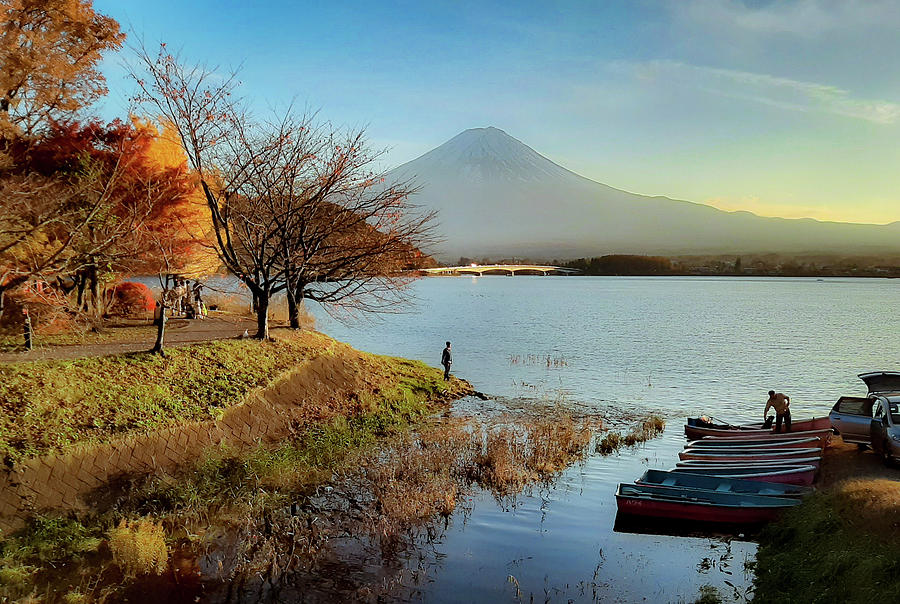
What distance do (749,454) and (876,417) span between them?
3276 millimetres

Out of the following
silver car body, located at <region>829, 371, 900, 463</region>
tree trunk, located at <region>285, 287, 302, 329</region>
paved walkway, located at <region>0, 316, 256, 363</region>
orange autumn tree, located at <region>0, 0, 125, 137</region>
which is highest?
orange autumn tree, located at <region>0, 0, 125, 137</region>

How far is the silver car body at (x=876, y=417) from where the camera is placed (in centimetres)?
1488

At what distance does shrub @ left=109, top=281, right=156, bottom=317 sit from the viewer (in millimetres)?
27531

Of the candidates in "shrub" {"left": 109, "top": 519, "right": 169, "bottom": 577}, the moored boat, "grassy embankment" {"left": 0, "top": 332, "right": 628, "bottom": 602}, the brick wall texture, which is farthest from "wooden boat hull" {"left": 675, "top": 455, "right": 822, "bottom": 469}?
"shrub" {"left": 109, "top": 519, "right": 169, "bottom": 577}

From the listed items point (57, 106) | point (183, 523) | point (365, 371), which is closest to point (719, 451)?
point (365, 371)

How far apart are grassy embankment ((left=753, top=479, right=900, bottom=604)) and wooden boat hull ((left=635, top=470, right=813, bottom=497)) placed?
0.87 meters

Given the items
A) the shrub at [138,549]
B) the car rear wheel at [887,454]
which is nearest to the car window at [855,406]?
the car rear wheel at [887,454]

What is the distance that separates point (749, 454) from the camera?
57.0ft

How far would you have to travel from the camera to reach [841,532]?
10633 millimetres

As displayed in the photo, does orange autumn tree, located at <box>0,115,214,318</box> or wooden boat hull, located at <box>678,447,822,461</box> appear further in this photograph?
orange autumn tree, located at <box>0,115,214,318</box>

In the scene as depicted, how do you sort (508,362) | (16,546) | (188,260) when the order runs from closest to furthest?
(16,546) → (188,260) → (508,362)

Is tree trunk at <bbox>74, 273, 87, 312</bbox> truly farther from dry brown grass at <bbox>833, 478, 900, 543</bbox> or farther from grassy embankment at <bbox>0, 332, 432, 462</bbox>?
dry brown grass at <bbox>833, 478, 900, 543</bbox>

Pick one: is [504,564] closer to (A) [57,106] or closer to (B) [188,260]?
(B) [188,260]

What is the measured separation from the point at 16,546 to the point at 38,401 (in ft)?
13.2
